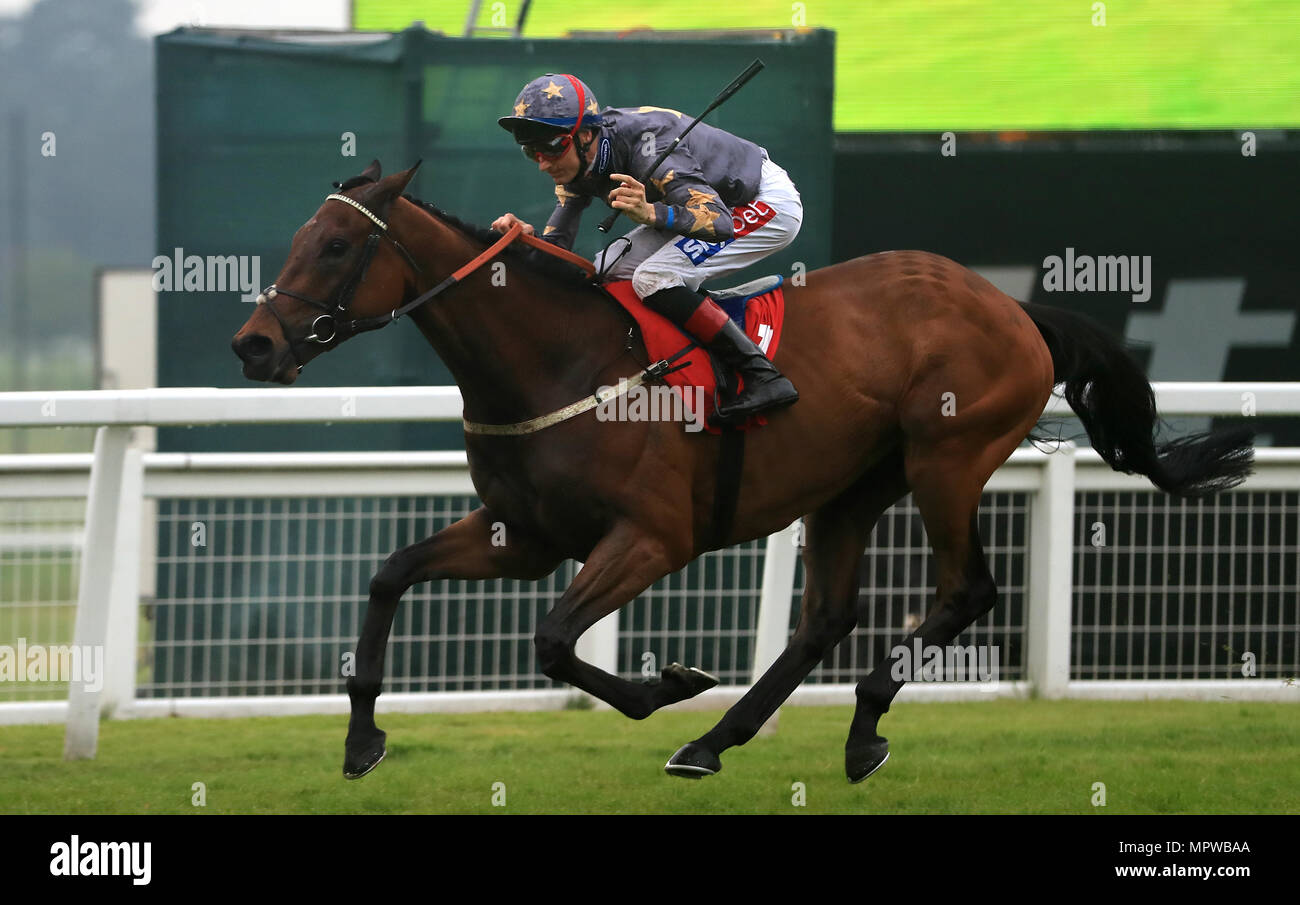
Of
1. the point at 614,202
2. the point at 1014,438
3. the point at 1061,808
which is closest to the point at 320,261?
the point at 614,202

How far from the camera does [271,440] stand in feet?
22.3

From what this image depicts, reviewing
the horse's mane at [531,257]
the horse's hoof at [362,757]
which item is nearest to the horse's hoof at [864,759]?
the horse's hoof at [362,757]

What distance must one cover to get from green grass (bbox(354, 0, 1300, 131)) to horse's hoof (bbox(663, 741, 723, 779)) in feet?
16.5

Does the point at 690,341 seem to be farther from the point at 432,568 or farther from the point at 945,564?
the point at 945,564

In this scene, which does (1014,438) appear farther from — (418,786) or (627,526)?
(418,786)

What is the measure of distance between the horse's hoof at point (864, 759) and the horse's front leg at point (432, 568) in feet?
3.16

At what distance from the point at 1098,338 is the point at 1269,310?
2.93 metres

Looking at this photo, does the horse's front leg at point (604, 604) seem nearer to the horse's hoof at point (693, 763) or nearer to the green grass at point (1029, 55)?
the horse's hoof at point (693, 763)

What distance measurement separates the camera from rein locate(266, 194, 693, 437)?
3.93 m

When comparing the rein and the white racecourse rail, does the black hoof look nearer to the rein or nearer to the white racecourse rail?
the rein

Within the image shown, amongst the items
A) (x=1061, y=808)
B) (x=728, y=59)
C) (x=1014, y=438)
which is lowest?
(x=1061, y=808)

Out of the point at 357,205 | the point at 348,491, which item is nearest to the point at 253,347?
the point at 357,205

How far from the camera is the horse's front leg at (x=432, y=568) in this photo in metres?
4.22

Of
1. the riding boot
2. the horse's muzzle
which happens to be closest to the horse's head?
the horse's muzzle
